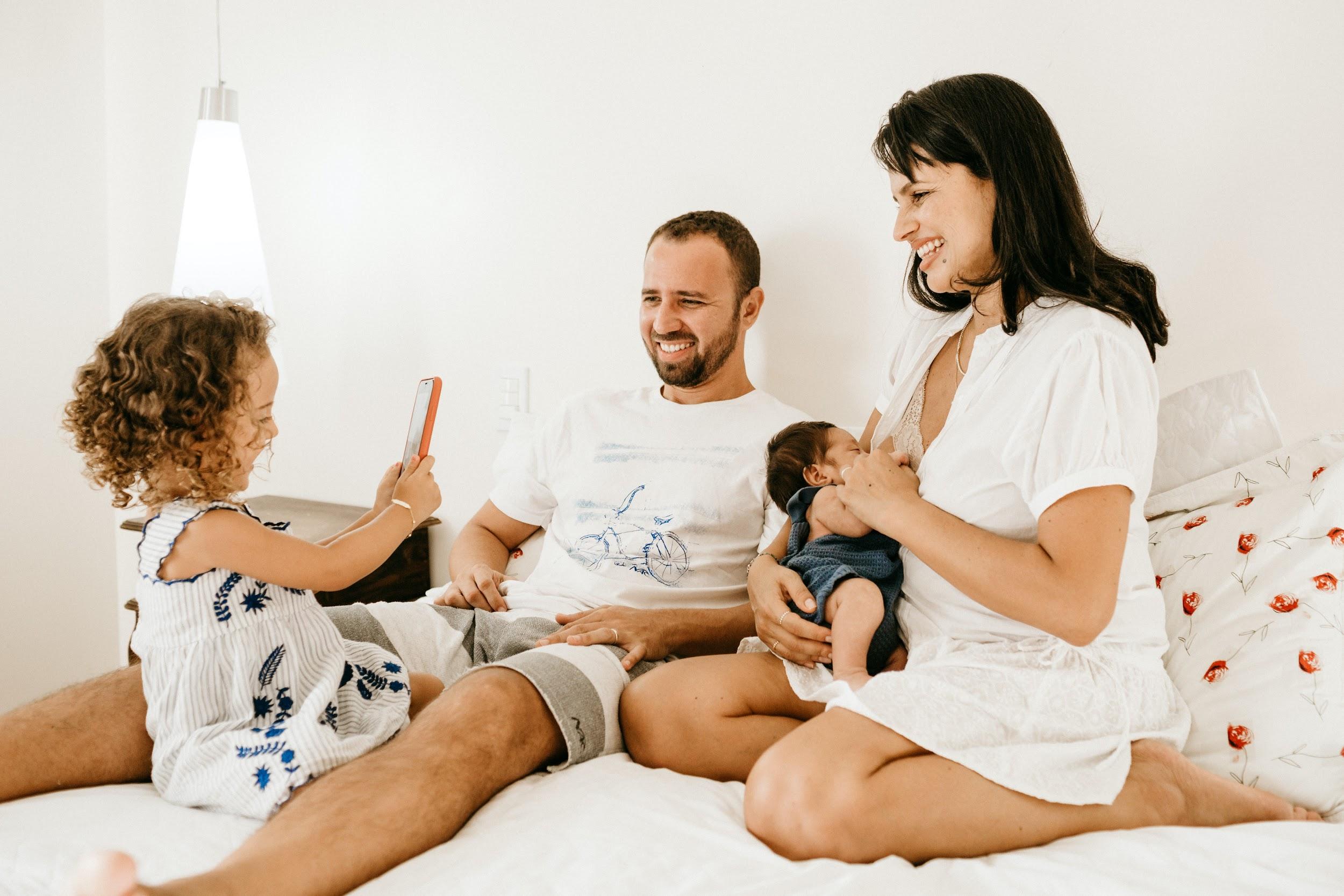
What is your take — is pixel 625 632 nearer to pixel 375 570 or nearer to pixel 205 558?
pixel 205 558

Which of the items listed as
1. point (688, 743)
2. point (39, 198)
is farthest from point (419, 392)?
point (39, 198)

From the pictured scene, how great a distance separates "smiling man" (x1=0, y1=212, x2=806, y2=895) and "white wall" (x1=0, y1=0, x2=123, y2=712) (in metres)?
1.36

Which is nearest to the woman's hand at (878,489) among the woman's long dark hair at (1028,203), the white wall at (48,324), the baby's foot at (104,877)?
the woman's long dark hair at (1028,203)

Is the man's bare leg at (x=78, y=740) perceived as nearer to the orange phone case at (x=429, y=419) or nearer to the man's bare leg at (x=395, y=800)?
the man's bare leg at (x=395, y=800)

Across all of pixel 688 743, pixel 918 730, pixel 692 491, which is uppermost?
pixel 692 491

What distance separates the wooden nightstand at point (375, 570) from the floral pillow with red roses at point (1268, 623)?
1401mm

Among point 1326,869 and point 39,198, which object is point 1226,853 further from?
point 39,198

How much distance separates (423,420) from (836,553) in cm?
63

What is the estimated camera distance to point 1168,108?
1496 millimetres

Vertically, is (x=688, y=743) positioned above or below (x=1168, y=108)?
below

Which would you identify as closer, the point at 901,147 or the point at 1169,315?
the point at 901,147

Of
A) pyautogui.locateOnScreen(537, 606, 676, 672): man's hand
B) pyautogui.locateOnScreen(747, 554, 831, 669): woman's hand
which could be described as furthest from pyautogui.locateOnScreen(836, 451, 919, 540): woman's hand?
pyautogui.locateOnScreen(537, 606, 676, 672): man's hand

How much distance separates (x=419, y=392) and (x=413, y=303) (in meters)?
0.91

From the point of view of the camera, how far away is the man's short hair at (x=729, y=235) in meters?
1.74
